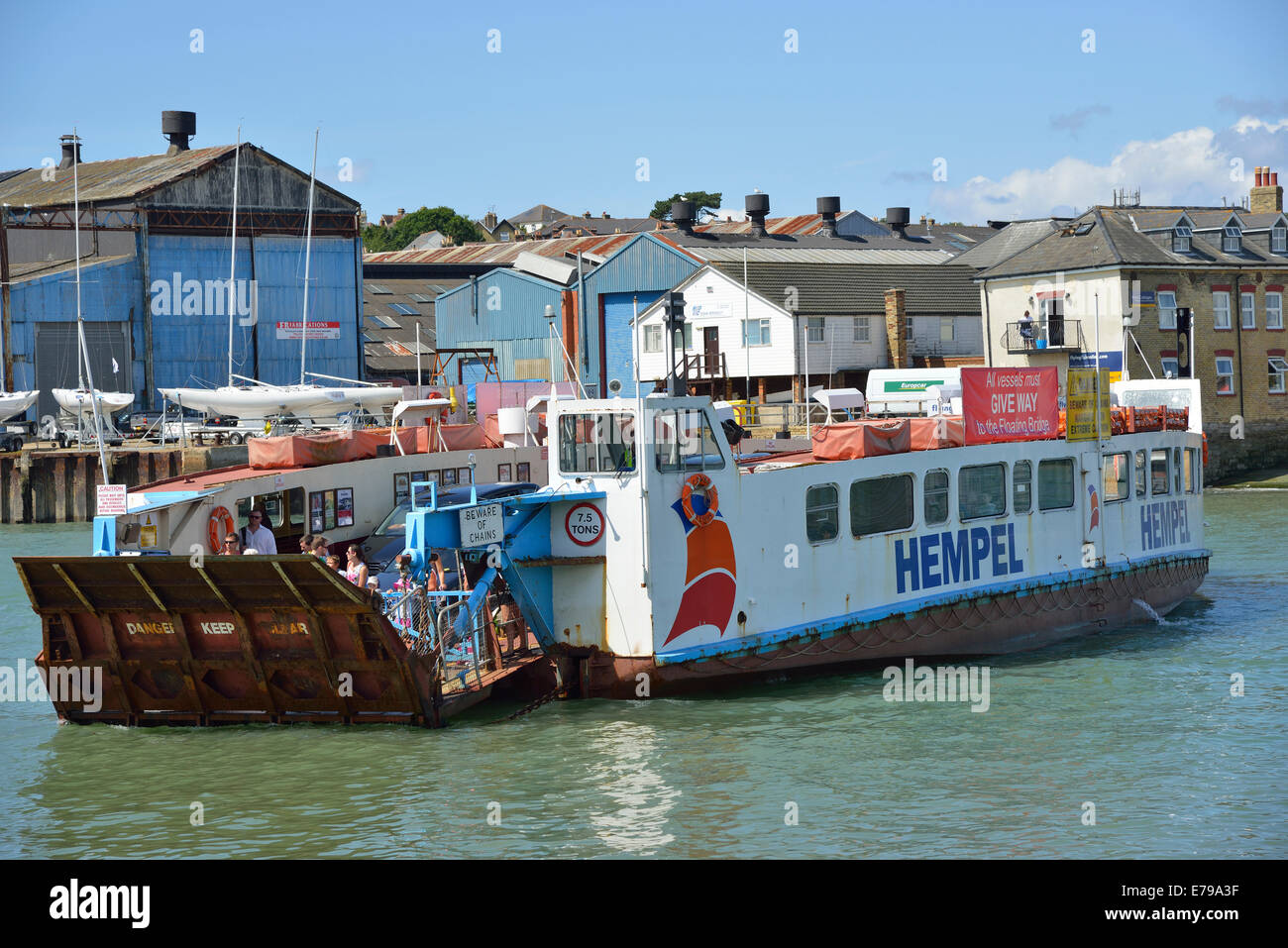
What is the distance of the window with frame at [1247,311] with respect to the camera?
189 ft

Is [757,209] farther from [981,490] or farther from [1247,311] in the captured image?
[981,490]

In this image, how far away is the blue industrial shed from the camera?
59469 millimetres

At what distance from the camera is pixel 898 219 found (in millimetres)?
86562

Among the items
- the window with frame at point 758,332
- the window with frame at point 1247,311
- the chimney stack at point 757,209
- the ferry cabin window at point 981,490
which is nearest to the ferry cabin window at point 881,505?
the ferry cabin window at point 981,490

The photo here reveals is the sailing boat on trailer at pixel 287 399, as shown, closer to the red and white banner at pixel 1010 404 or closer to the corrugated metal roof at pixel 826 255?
the corrugated metal roof at pixel 826 255

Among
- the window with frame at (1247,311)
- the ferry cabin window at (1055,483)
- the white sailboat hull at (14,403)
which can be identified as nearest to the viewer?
the ferry cabin window at (1055,483)

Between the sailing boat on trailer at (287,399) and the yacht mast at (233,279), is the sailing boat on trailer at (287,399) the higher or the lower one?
the lower one

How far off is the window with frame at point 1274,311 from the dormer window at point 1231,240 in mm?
2336

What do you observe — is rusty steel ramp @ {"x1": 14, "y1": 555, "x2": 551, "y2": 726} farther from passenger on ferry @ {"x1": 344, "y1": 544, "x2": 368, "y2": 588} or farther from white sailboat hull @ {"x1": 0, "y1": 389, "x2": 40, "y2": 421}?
white sailboat hull @ {"x1": 0, "y1": 389, "x2": 40, "y2": 421}

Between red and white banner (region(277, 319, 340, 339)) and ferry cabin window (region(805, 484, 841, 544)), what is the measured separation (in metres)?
45.8

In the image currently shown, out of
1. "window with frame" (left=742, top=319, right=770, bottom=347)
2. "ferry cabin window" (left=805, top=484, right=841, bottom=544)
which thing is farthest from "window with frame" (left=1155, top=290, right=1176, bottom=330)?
"ferry cabin window" (left=805, top=484, right=841, bottom=544)
